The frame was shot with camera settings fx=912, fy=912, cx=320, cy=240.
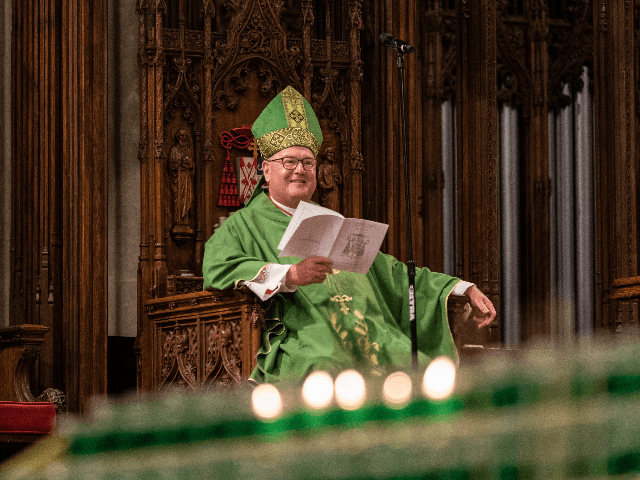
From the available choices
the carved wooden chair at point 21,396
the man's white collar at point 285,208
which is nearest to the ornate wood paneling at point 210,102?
the carved wooden chair at point 21,396

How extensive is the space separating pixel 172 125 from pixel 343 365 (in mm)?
3012

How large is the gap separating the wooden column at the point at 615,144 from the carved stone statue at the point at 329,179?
222 centimetres

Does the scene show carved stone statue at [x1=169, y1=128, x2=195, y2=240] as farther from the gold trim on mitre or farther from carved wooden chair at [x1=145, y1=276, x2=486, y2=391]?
the gold trim on mitre

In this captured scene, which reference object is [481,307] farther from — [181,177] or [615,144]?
[615,144]

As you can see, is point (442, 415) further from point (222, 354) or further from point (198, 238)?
point (198, 238)

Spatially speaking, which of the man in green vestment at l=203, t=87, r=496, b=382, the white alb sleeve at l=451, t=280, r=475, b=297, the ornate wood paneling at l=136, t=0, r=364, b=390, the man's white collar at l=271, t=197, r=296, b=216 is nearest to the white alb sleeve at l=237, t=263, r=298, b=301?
the man in green vestment at l=203, t=87, r=496, b=382

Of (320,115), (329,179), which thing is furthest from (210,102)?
(329,179)

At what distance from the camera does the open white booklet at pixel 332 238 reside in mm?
3703

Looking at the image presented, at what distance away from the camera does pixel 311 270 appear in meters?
3.72

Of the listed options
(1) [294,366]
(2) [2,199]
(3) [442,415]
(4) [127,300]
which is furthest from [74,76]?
(3) [442,415]

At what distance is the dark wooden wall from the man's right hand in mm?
2329

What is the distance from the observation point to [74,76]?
6.03 m

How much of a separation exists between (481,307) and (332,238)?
2.47 ft

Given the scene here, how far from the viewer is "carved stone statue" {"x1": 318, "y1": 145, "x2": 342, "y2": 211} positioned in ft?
21.4
